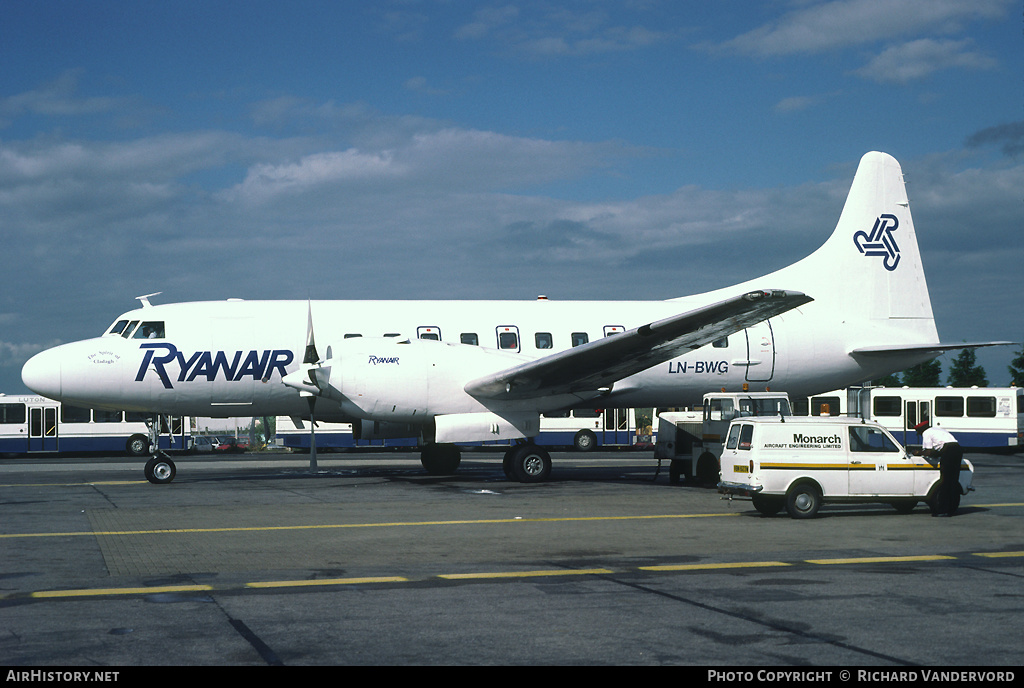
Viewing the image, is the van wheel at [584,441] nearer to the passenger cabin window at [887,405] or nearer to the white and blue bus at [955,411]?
the white and blue bus at [955,411]

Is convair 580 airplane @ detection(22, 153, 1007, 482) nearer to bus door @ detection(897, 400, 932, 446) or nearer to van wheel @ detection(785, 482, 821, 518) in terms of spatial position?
van wheel @ detection(785, 482, 821, 518)

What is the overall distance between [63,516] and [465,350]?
938 cm

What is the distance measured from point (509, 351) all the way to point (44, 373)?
11.1m

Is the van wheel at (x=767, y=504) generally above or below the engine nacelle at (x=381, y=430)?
below

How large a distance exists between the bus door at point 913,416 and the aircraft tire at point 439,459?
22904mm

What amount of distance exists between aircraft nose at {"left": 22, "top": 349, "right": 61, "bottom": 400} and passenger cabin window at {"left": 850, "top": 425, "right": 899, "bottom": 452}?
1753cm

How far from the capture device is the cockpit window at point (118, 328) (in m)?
23.5

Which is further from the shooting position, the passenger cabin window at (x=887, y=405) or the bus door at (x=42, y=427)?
the bus door at (x=42, y=427)

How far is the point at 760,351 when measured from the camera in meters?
26.3

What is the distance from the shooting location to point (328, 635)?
7.48 meters

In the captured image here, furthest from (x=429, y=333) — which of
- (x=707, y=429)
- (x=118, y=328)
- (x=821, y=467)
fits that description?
(x=821, y=467)

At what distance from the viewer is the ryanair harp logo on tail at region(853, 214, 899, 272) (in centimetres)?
2806

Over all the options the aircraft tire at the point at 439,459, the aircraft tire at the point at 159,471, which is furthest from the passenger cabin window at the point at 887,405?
the aircraft tire at the point at 159,471

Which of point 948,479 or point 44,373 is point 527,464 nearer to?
point 948,479
